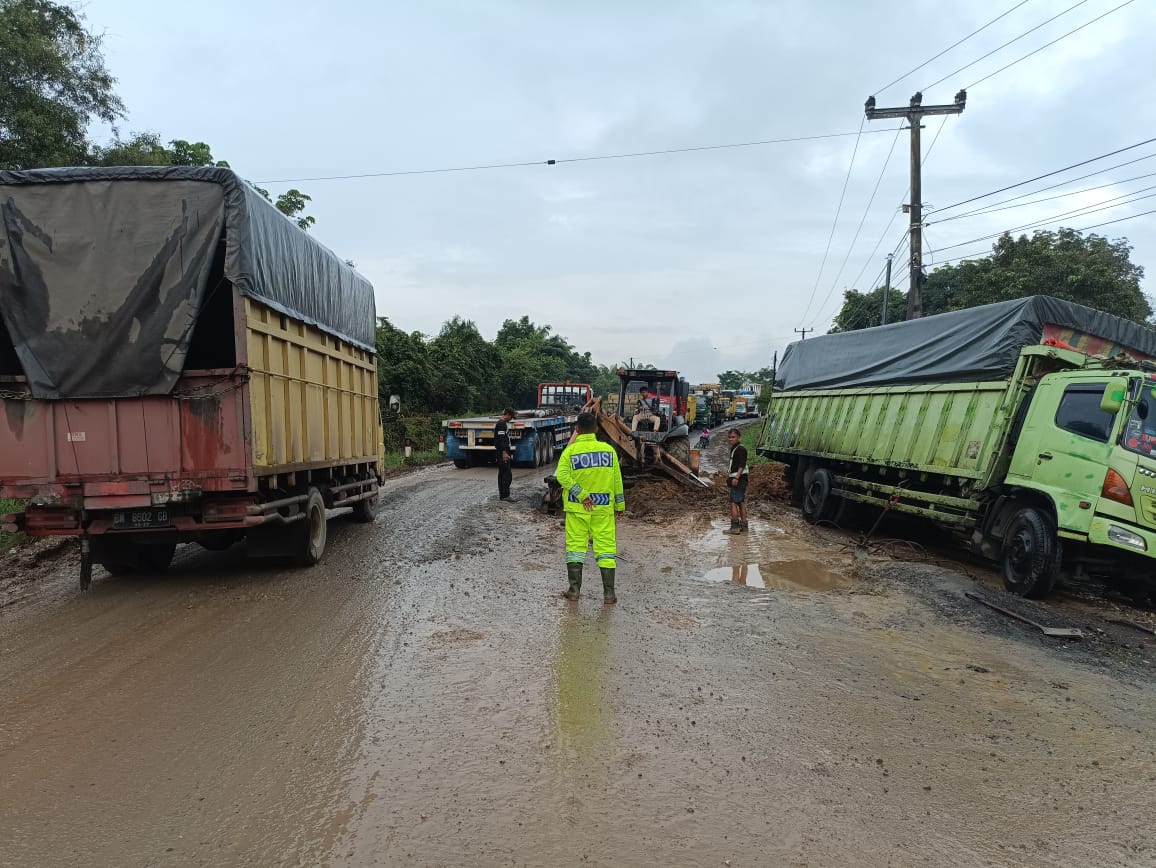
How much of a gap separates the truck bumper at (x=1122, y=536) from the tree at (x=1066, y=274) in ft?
63.7

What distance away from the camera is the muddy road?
293 cm

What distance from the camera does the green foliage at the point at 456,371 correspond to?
2706 centimetres

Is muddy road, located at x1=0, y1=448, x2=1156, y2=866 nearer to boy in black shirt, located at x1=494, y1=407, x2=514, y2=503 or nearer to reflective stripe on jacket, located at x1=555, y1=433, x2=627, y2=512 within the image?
reflective stripe on jacket, located at x1=555, y1=433, x2=627, y2=512

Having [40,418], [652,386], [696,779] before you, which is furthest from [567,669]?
[652,386]

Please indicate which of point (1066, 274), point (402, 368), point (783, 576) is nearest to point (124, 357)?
point (783, 576)

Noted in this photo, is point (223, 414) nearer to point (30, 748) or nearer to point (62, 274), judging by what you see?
point (62, 274)

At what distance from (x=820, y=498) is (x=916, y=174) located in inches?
408

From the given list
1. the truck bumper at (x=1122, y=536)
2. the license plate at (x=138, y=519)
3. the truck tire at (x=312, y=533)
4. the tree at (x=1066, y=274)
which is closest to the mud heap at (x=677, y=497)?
the truck tire at (x=312, y=533)

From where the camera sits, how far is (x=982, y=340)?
8.99 m

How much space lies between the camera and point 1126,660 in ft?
18.0

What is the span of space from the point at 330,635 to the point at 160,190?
4.08 m

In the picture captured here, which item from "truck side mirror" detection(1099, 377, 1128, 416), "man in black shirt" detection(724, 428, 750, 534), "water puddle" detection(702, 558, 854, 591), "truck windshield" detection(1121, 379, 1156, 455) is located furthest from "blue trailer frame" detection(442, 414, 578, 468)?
"truck windshield" detection(1121, 379, 1156, 455)

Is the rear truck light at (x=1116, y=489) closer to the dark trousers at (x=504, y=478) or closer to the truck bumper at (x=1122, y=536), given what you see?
the truck bumper at (x=1122, y=536)

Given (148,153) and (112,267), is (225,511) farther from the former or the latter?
(148,153)
